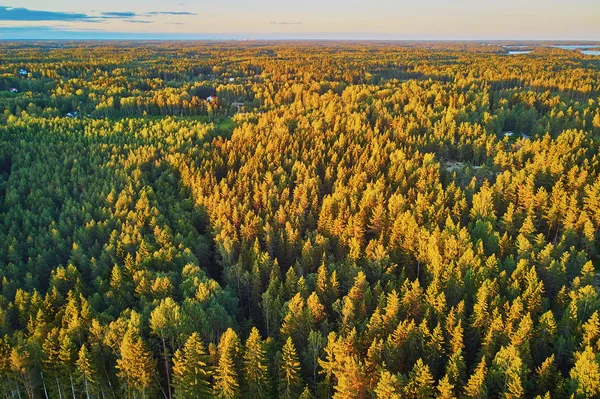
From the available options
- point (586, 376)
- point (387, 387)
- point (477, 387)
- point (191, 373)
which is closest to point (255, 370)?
point (191, 373)

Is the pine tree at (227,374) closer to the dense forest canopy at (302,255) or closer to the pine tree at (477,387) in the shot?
the dense forest canopy at (302,255)

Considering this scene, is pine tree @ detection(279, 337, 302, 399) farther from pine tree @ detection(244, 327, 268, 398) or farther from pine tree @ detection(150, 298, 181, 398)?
pine tree @ detection(150, 298, 181, 398)

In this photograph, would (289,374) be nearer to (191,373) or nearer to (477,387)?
(191,373)

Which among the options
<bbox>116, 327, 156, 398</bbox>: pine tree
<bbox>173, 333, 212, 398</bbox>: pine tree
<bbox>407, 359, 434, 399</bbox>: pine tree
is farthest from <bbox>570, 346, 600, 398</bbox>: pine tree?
<bbox>116, 327, 156, 398</bbox>: pine tree

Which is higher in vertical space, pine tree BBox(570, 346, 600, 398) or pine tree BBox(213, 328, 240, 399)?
pine tree BBox(570, 346, 600, 398)

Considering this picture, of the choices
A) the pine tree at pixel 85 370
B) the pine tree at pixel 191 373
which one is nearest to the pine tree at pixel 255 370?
the pine tree at pixel 191 373
